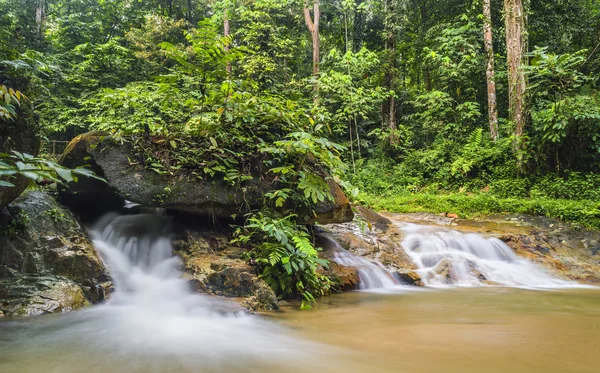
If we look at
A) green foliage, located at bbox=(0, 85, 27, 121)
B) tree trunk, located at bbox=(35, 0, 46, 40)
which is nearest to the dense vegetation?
green foliage, located at bbox=(0, 85, 27, 121)

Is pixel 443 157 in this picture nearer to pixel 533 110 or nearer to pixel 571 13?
pixel 533 110

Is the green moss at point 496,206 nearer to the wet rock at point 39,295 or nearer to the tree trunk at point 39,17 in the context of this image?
the wet rock at point 39,295

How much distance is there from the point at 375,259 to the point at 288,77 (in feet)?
40.5

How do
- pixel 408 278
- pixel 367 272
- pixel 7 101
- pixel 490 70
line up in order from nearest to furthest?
pixel 7 101, pixel 367 272, pixel 408 278, pixel 490 70

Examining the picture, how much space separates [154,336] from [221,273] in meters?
1.38

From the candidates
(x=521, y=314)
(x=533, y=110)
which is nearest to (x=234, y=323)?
(x=521, y=314)

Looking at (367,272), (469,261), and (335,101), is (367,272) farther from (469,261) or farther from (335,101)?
(335,101)

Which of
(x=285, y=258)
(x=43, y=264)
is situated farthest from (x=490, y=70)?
(x=43, y=264)

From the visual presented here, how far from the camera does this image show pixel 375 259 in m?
6.42

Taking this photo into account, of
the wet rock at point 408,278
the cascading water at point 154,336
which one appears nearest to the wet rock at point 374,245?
the wet rock at point 408,278

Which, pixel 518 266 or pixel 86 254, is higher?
pixel 86 254

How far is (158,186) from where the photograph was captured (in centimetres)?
505

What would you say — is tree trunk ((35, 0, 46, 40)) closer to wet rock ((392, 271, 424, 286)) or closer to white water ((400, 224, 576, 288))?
white water ((400, 224, 576, 288))

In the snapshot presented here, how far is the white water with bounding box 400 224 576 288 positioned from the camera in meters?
6.18
